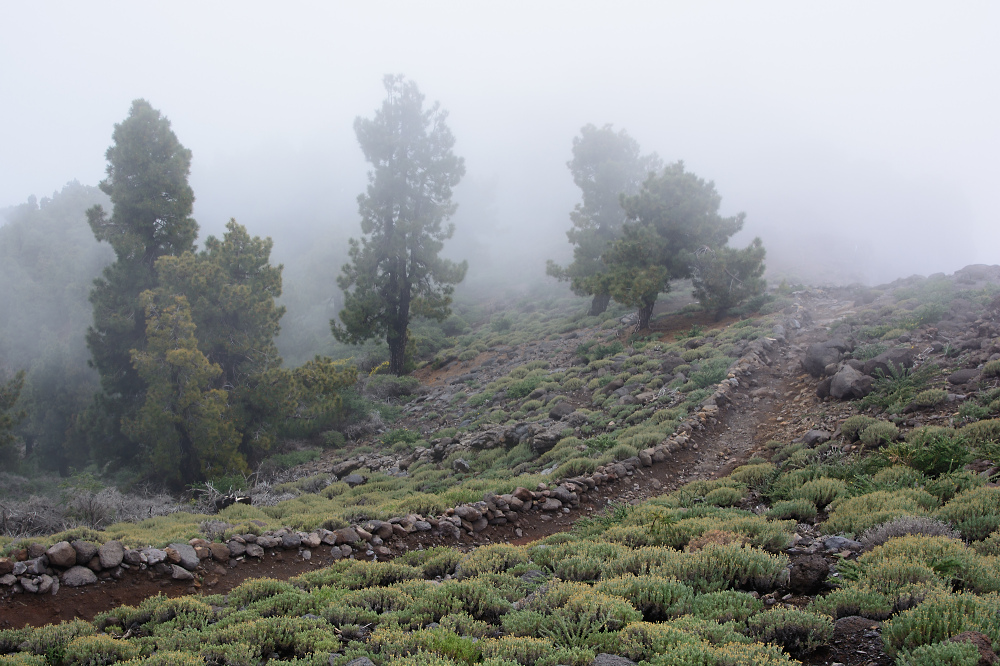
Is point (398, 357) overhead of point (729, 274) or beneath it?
beneath

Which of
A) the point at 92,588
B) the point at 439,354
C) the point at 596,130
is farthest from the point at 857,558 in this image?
the point at 596,130

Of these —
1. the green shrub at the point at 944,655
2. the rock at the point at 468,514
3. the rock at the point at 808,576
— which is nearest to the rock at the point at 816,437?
the rock at the point at 808,576

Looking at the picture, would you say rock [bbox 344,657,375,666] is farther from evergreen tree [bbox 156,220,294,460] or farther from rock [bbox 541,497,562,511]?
evergreen tree [bbox 156,220,294,460]

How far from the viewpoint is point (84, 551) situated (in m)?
6.25

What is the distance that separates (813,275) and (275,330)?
39.6 meters

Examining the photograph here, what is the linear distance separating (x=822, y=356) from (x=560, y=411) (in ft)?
19.6

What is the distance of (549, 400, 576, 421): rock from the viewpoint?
13.3m

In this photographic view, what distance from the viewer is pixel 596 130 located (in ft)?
104

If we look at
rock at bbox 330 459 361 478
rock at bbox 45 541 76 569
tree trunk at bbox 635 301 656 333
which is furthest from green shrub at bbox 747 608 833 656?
tree trunk at bbox 635 301 656 333

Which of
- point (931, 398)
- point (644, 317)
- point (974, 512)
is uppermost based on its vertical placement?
point (644, 317)

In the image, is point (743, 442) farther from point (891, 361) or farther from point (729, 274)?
point (729, 274)

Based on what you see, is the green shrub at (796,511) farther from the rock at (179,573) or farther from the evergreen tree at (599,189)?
the evergreen tree at (599,189)

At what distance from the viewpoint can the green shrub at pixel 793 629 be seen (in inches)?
144

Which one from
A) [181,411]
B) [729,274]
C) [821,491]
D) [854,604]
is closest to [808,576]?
[854,604]
